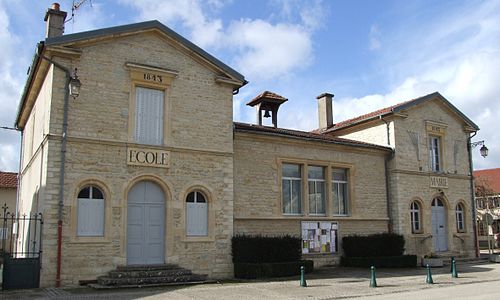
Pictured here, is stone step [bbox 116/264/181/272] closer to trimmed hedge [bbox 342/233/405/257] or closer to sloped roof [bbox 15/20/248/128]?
sloped roof [bbox 15/20/248/128]

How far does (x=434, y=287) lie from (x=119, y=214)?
8.92 metres

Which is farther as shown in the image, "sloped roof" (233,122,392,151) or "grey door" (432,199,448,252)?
"grey door" (432,199,448,252)

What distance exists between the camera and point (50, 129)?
44.1ft

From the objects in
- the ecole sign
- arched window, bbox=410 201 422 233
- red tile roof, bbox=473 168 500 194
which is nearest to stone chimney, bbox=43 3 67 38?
the ecole sign

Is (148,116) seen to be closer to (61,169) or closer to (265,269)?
(61,169)

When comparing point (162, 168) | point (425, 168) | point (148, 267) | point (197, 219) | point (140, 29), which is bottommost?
point (148, 267)

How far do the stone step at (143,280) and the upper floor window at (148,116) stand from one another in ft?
13.1

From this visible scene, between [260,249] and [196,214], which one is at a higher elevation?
[196,214]

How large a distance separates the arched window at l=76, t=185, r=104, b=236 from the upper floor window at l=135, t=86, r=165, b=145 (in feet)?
6.59

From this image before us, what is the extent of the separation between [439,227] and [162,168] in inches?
552

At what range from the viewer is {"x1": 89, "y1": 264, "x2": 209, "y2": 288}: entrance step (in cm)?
1309

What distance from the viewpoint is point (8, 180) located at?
97.9 feet

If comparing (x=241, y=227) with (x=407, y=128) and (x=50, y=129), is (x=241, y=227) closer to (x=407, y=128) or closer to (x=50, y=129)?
(x=50, y=129)

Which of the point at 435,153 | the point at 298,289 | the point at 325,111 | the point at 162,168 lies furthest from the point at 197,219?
the point at 435,153
